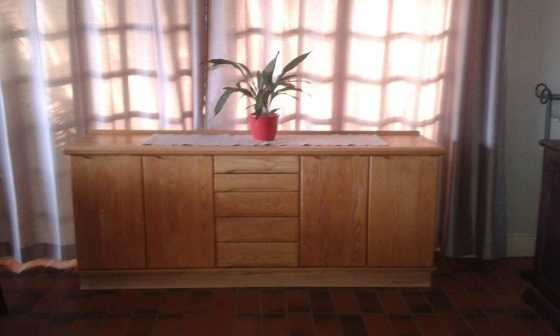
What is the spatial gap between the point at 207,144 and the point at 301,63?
69 centimetres

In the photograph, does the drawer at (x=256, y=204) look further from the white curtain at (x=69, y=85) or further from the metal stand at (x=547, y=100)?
the metal stand at (x=547, y=100)

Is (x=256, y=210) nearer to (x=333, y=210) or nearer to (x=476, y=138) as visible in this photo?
(x=333, y=210)

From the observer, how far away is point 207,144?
2.47 m

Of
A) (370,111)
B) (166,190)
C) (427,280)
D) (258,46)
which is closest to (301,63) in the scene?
(258,46)

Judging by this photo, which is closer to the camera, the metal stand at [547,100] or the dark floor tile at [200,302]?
the dark floor tile at [200,302]

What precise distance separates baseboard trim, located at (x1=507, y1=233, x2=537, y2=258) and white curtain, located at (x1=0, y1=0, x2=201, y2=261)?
1.88 meters

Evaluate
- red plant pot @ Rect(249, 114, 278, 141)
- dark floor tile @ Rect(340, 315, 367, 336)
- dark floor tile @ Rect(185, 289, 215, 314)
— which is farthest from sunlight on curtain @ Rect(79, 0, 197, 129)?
dark floor tile @ Rect(340, 315, 367, 336)

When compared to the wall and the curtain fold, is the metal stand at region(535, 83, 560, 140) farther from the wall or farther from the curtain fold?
the curtain fold

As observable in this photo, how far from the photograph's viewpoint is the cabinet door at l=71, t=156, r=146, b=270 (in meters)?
2.40

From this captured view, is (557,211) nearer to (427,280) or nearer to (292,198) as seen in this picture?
(427,280)

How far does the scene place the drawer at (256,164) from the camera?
7.94 ft

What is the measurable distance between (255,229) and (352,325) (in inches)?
24.2

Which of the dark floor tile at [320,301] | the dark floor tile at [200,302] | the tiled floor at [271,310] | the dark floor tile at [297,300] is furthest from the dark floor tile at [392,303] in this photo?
the dark floor tile at [200,302]

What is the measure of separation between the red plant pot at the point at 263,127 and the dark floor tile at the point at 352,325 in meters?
0.89
